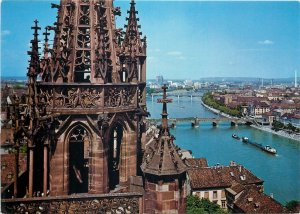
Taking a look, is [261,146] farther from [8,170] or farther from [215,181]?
[8,170]

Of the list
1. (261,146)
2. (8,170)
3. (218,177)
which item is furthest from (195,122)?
(8,170)

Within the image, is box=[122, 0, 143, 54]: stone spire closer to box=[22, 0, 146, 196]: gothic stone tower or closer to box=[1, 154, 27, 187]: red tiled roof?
box=[22, 0, 146, 196]: gothic stone tower

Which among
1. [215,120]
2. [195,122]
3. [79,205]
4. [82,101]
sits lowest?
[195,122]

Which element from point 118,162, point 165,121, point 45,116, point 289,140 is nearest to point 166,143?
point 165,121

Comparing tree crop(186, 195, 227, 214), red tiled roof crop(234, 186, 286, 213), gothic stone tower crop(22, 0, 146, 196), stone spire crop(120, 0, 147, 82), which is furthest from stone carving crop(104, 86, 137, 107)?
red tiled roof crop(234, 186, 286, 213)

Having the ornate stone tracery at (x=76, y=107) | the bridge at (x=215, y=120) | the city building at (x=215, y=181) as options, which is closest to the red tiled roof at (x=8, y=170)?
the ornate stone tracery at (x=76, y=107)

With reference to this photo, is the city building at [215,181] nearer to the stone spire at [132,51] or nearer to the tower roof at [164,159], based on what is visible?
the stone spire at [132,51]
